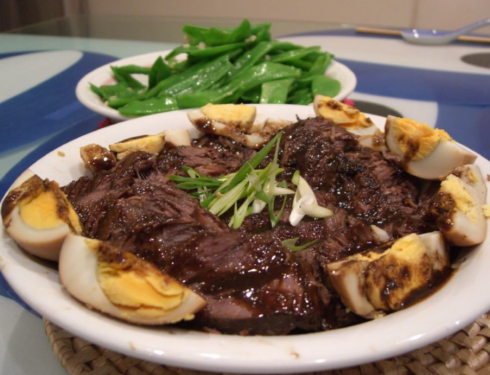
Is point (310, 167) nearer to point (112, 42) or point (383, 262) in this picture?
point (383, 262)

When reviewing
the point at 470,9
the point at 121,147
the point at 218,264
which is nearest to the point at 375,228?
the point at 218,264

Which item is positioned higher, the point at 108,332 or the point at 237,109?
the point at 237,109

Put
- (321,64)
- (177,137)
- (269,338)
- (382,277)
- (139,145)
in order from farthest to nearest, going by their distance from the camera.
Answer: (321,64) < (177,137) < (139,145) < (382,277) < (269,338)

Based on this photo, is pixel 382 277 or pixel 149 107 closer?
pixel 382 277

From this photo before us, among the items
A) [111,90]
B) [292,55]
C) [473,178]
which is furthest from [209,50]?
[473,178]

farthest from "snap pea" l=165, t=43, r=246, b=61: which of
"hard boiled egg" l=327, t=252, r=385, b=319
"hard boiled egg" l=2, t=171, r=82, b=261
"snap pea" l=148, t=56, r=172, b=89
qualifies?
"hard boiled egg" l=327, t=252, r=385, b=319

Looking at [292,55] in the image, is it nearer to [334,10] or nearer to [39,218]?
[39,218]
